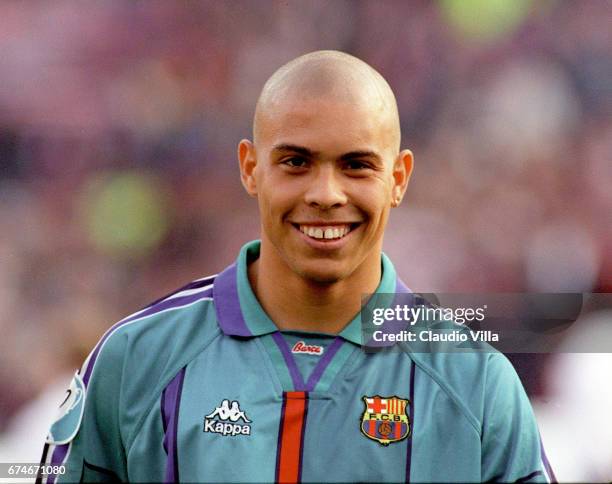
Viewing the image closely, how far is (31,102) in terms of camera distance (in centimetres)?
402

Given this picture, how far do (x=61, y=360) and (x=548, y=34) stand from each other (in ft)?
8.32

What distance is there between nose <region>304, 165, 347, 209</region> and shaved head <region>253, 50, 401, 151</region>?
14 cm

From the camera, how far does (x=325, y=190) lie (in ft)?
5.74

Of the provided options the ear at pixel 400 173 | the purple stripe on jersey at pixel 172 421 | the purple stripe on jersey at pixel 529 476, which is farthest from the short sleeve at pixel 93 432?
the purple stripe on jersey at pixel 529 476

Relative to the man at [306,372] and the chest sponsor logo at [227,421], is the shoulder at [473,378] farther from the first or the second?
the chest sponsor logo at [227,421]

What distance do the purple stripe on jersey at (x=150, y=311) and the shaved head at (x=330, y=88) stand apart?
38cm

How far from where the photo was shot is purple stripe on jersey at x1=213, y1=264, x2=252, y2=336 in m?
1.92

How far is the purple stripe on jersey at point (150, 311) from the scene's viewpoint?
1.94 meters

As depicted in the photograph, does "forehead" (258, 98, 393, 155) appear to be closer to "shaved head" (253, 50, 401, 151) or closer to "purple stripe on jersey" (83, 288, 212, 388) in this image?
Result: "shaved head" (253, 50, 401, 151)

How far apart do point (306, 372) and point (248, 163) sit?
17.7 inches

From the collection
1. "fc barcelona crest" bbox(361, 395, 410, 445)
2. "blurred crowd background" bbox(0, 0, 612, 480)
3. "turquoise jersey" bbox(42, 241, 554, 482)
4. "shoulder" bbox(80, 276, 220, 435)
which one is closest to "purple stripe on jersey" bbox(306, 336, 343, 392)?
"turquoise jersey" bbox(42, 241, 554, 482)

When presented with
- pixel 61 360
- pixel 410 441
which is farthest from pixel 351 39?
pixel 410 441

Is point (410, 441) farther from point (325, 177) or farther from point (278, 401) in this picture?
point (325, 177)
